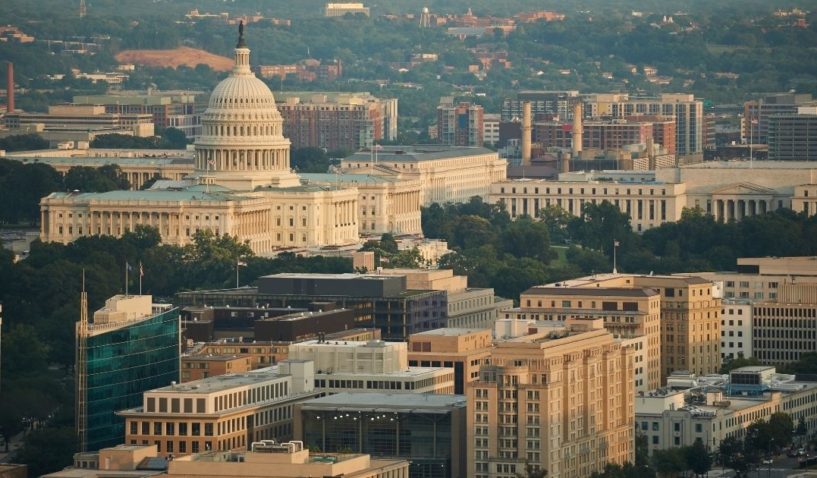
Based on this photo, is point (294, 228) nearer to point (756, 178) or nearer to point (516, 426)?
point (756, 178)

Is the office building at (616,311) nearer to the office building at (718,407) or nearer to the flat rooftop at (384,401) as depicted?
the office building at (718,407)

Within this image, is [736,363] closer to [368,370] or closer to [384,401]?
[368,370]

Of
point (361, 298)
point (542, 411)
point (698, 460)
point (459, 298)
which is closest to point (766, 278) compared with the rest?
point (459, 298)

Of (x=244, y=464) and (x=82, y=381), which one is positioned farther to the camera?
(x=82, y=381)

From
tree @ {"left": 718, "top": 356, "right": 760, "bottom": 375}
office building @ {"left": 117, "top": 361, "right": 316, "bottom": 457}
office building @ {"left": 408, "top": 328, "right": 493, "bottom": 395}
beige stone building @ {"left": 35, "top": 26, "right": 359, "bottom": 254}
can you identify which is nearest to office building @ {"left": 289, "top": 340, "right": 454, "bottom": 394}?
office building @ {"left": 408, "top": 328, "right": 493, "bottom": 395}

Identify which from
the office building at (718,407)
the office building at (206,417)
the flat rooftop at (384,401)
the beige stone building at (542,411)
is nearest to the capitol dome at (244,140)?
the office building at (718,407)

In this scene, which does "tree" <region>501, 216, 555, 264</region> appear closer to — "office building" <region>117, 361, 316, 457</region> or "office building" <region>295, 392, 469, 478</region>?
"office building" <region>117, 361, 316, 457</region>

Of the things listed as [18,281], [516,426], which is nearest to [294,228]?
[18,281]
